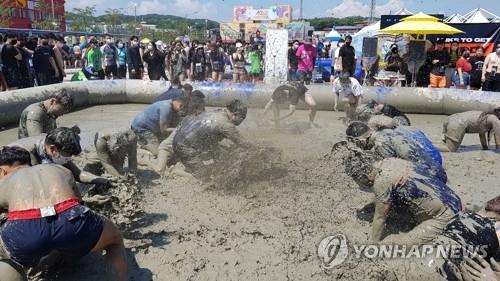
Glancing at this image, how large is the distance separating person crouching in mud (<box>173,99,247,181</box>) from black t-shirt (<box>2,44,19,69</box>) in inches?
254

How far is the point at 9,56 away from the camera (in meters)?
10.3

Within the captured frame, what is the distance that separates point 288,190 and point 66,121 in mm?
6412

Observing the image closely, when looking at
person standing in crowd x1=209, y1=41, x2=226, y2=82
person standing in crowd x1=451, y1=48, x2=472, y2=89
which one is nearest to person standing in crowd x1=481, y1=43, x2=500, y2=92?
person standing in crowd x1=451, y1=48, x2=472, y2=89

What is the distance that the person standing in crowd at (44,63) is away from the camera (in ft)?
37.7

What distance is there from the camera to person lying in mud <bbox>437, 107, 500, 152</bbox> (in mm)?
6832

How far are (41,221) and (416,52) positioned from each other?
38.3ft

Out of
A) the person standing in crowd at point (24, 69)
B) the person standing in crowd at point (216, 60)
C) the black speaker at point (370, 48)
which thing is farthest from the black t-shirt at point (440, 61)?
the person standing in crowd at point (24, 69)

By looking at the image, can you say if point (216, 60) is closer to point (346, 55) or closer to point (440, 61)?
point (346, 55)

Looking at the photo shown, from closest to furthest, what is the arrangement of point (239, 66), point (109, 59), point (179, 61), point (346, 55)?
point (346, 55), point (109, 59), point (239, 66), point (179, 61)

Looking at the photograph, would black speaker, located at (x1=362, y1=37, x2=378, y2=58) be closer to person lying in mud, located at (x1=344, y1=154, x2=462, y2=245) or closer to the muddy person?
the muddy person

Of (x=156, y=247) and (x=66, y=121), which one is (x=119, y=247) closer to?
(x=156, y=247)

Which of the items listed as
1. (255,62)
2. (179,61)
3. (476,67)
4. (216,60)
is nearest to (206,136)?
(216,60)

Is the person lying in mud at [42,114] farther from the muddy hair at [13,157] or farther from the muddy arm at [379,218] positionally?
the muddy arm at [379,218]

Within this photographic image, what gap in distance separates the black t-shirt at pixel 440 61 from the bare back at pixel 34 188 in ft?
37.2
